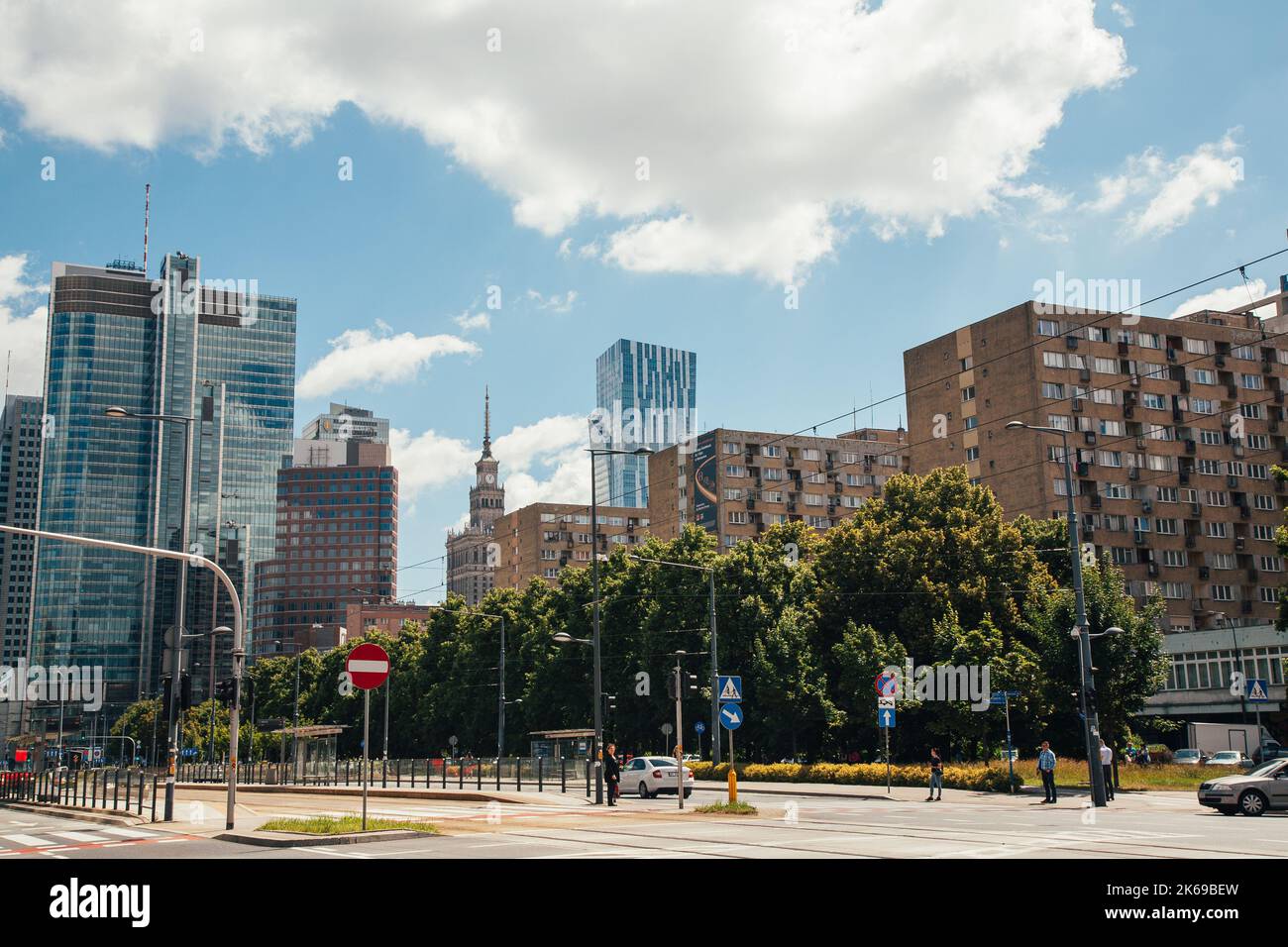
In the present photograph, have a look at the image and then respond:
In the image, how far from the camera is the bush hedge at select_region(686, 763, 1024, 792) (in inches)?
1585

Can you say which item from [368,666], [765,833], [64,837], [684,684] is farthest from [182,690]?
[765,833]

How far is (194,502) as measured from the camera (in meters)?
177

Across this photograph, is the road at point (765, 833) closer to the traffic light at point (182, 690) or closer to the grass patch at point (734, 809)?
the grass patch at point (734, 809)

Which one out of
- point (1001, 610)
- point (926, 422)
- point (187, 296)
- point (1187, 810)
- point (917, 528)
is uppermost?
point (187, 296)

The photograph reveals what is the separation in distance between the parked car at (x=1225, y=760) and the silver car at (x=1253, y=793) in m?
26.4

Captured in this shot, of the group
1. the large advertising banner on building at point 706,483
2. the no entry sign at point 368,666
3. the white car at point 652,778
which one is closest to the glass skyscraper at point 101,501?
the large advertising banner on building at point 706,483

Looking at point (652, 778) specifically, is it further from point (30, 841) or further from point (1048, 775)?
point (30, 841)

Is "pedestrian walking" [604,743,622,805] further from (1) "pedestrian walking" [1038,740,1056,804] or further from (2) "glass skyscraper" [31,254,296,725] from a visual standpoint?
(2) "glass skyscraper" [31,254,296,725]

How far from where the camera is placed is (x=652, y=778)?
39.9 metres

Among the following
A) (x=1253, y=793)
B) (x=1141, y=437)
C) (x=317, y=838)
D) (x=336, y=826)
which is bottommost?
(x=1253, y=793)

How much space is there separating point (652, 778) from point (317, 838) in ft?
71.0
